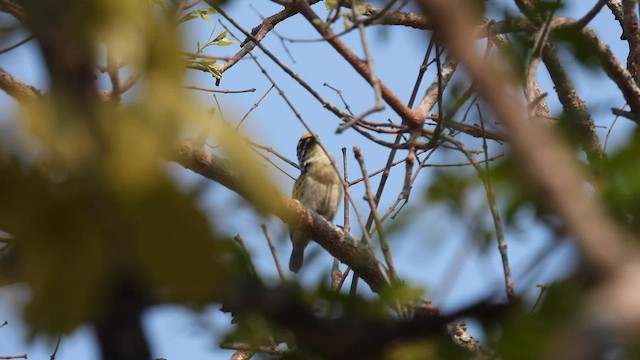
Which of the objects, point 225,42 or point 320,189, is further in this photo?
point 320,189

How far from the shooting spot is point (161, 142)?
2.35 ft

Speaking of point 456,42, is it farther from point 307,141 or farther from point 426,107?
point 307,141

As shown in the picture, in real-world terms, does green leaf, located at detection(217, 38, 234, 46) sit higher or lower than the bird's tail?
higher

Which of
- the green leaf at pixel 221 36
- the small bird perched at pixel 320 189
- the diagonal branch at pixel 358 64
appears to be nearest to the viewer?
the diagonal branch at pixel 358 64

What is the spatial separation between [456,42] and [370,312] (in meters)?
0.63

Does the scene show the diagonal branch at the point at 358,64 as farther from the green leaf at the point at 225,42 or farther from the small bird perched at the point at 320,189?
the small bird perched at the point at 320,189

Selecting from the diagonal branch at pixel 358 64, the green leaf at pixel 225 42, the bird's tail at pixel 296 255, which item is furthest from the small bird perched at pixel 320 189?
the diagonal branch at pixel 358 64

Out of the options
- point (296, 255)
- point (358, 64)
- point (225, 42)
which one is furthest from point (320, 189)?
point (358, 64)

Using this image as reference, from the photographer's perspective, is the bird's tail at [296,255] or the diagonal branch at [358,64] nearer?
the diagonal branch at [358,64]

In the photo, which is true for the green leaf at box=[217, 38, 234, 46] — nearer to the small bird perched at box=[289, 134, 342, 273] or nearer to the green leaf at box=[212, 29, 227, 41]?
the green leaf at box=[212, 29, 227, 41]

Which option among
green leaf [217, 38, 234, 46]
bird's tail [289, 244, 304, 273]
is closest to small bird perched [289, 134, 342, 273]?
bird's tail [289, 244, 304, 273]

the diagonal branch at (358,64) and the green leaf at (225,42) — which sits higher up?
the green leaf at (225,42)

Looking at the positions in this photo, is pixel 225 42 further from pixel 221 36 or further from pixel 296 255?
pixel 296 255

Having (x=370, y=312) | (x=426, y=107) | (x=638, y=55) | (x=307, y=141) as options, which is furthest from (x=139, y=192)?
(x=307, y=141)
